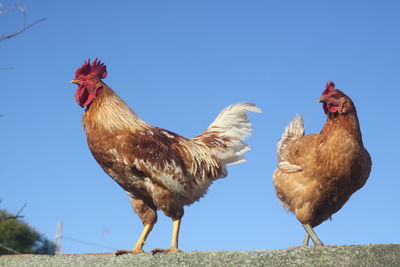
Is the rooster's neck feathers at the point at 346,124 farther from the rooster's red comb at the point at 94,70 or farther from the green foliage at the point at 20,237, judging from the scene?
the green foliage at the point at 20,237

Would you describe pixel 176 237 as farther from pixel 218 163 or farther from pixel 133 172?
pixel 218 163

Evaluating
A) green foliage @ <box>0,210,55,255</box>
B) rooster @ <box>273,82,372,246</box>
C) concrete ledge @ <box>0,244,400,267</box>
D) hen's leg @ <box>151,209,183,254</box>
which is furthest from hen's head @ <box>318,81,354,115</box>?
green foliage @ <box>0,210,55,255</box>

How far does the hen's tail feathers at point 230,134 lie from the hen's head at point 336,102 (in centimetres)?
98

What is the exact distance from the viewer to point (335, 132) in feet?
14.7

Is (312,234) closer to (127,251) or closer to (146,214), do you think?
(146,214)

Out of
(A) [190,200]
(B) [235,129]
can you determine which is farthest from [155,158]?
(B) [235,129]

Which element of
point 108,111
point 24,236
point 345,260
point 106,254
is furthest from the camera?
point 24,236

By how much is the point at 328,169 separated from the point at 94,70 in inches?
96.4

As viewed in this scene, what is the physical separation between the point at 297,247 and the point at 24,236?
14.0m

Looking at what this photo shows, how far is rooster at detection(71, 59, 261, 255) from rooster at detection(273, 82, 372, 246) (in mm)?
789

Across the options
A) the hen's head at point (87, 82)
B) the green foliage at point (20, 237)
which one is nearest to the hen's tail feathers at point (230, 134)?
the hen's head at point (87, 82)

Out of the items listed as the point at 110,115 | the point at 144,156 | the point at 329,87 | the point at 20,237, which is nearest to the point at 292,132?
the point at 329,87

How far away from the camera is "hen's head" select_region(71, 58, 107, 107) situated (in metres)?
4.71

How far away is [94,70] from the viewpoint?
4875 millimetres
